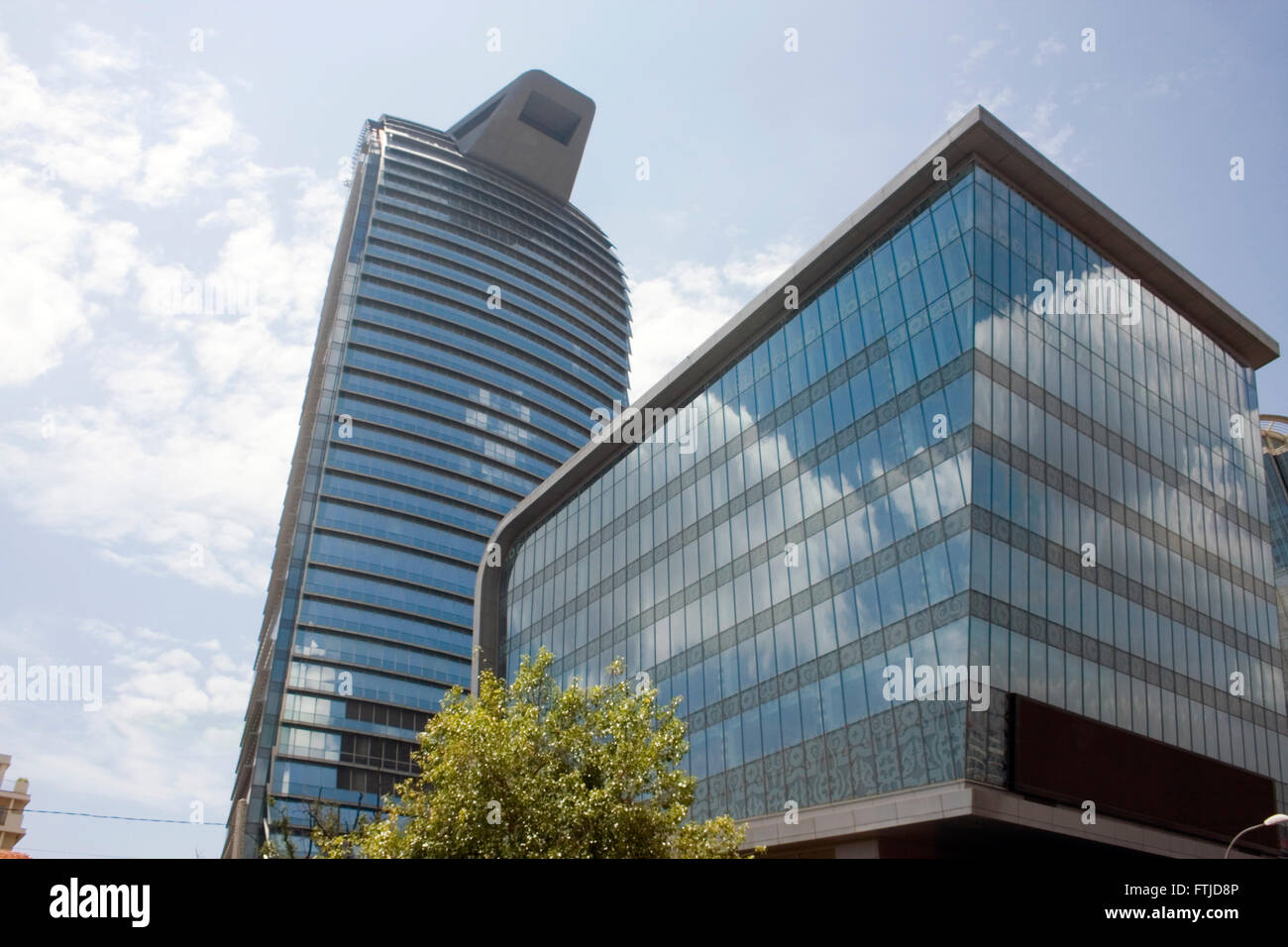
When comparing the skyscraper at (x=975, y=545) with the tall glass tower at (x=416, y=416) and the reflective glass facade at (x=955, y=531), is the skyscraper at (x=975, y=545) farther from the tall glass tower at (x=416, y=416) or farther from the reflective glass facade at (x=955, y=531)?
the tall glass tower at (x=416, y=416)

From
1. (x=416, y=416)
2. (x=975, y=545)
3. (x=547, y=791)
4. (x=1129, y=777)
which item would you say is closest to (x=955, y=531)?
(x=975, y=545)

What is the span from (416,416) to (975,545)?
93.6 metres

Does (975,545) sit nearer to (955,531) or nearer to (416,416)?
(955,531)

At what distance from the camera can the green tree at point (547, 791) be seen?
2156 cm

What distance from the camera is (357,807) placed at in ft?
311

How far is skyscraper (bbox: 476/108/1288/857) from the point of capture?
31.0 m

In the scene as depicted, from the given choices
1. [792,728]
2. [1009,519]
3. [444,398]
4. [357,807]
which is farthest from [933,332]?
[444,398]

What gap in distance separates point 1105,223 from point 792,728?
23.1 meters

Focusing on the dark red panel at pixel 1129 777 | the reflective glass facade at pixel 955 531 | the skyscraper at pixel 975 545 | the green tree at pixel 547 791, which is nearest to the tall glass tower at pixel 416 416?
the reflective glass facade at pixel 955 531

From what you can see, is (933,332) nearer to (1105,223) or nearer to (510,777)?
(1105,223)

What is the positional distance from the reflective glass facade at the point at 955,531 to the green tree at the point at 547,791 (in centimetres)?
1001

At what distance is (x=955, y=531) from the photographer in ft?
103

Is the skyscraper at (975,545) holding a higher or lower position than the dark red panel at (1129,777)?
higher

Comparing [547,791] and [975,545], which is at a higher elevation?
[975,545]
